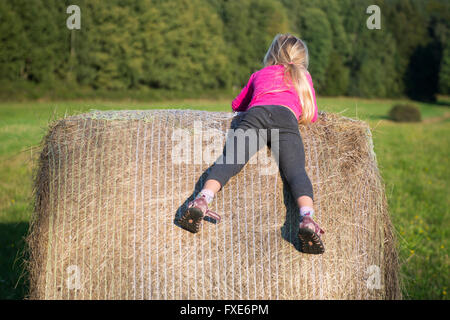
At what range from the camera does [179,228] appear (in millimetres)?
3486

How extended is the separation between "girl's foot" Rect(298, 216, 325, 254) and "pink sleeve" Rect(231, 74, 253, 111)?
58.8 inches

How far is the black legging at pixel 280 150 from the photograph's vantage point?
11.4 ft

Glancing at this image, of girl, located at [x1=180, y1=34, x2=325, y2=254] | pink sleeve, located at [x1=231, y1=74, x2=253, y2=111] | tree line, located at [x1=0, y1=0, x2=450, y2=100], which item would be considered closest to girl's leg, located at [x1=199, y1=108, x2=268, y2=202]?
girl, located at [x1=180, y1=34, x2=325, y2=254]

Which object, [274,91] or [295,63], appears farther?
[295,63]

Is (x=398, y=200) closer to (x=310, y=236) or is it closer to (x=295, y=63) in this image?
(x=295, y=63)

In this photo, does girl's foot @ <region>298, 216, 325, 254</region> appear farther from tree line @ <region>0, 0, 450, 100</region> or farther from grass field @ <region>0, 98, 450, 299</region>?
tree line @ <region>0, 0, 450, 100</region>

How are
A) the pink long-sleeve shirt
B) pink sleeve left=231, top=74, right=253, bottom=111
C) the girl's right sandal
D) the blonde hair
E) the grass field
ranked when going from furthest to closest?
1. the grass field
2. pink sleeve left=231, top=74, right=253, bottom=111
3. the blonde hair
4. the pink long-sleeve shirt
5. the girl's right sandal

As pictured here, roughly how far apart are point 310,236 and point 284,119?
3.33ft

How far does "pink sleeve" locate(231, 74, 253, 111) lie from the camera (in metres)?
4.34

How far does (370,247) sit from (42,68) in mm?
23838

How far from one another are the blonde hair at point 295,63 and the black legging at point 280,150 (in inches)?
10.9

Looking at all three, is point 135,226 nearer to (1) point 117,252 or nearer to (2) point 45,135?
(1) point 117,252

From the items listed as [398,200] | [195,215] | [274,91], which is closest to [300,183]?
[195,215]

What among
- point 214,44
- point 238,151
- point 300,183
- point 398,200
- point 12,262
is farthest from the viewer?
point 214,44
